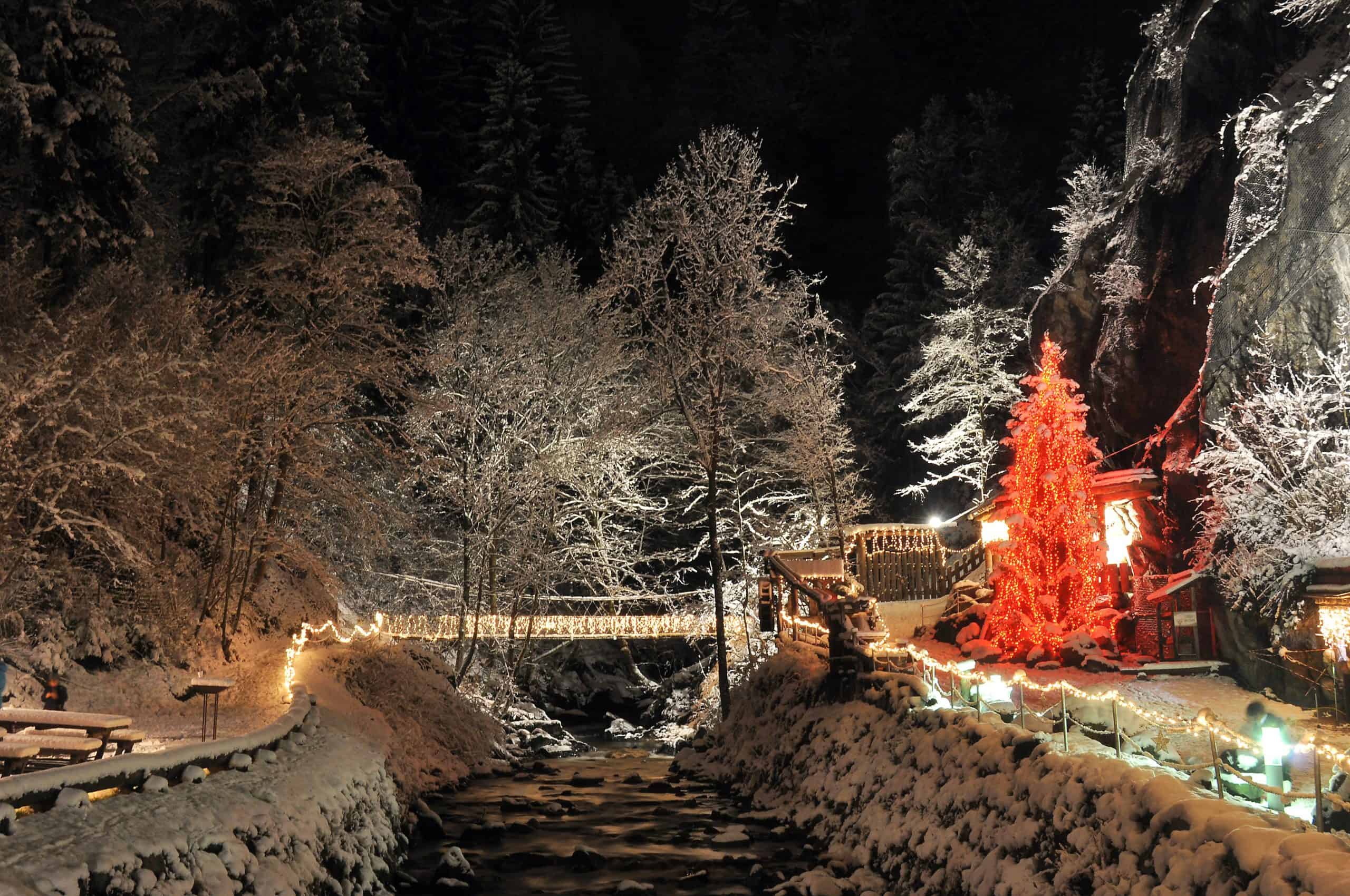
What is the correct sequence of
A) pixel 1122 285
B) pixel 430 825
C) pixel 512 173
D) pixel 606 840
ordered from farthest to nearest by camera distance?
pixel 512 173
pixel 1122 285
pixel 430 825
pixel 606 840

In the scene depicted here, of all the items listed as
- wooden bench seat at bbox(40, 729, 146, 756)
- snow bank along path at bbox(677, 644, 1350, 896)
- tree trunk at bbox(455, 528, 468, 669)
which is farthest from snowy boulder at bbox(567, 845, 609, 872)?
tree trunk at bbox(455, 528, 468, 669)

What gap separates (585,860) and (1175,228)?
72.3ft

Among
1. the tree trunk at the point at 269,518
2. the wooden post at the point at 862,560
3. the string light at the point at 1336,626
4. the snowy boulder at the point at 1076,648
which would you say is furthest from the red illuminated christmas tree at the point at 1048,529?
the tree trunk at the point at 269,518

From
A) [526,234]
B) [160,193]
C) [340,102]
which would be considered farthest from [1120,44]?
[160,193]

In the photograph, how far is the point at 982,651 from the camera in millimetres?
22219

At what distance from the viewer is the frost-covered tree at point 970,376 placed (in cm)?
3572

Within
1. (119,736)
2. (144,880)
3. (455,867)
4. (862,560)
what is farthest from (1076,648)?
(144,880)

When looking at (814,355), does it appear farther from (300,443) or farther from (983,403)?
(300,443)

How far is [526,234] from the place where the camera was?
3797 cm

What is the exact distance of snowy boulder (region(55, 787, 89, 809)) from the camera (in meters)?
7.25

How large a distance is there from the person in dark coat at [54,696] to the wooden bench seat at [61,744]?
11.3ft

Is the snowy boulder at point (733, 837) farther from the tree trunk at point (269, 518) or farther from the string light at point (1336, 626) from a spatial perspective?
the tree trunk at point (269, 518)

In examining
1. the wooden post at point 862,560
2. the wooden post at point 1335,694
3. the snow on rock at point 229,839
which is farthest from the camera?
the wooden post at point 862,560

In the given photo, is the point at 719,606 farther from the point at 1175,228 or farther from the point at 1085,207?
the point at 1085,207
